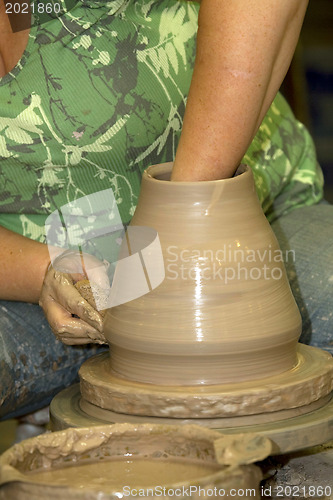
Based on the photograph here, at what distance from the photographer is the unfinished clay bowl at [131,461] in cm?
90

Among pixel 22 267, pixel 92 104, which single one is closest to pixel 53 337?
pixel 22 267

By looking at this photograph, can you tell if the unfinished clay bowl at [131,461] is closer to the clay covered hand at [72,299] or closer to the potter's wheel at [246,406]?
the potter's wheel at [246,406]

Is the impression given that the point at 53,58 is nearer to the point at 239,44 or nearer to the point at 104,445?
the point at 239,44

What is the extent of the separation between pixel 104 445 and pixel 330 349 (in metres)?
0.66

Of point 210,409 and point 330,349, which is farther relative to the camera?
point 330,349

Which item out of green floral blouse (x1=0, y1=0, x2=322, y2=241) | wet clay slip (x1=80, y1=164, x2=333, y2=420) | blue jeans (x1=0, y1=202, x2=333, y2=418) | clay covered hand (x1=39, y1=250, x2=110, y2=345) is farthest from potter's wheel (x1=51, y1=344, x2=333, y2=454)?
green floral blouse (x1=0, y1=0, x2=322, y2=241)

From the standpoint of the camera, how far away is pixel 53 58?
1.38 metres

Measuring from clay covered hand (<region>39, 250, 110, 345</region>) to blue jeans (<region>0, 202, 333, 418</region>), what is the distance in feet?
0.41

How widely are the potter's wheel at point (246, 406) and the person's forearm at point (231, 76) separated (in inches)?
12.7

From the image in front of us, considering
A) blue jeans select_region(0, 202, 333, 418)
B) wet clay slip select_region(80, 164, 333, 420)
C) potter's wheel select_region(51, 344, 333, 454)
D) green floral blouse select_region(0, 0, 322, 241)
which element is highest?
green floral blouse select_region(0, 0, 322, 241)

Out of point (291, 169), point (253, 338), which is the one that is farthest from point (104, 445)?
point (291, 169)

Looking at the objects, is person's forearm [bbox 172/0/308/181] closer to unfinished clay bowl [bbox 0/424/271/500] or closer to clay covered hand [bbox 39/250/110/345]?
clay covered hand [bbox 39/250/110/345]

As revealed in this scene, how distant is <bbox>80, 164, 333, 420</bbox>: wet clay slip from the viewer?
1.11 meters

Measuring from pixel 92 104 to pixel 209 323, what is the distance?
52 centimetres
